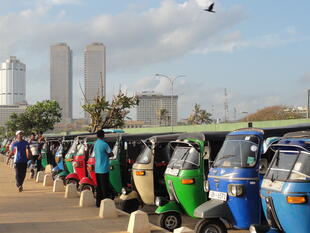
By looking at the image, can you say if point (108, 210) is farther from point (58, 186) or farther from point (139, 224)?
point (58, 186)

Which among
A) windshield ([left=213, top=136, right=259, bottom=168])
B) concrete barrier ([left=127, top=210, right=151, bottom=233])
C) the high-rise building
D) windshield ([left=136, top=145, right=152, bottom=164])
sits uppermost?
the high-rise building

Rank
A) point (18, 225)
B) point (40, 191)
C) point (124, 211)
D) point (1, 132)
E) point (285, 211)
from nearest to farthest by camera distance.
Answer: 1. point (285, 211)
2. point (18, 225)
3. point (124, 211)
4. point (40, 191)
5. point (1, 132)

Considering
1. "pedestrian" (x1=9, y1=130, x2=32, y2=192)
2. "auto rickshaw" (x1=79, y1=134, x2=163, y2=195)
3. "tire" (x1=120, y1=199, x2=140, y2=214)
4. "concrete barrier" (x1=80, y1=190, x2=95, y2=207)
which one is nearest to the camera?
"tire" (x1=120, y1=199, x2=140, y2=214)

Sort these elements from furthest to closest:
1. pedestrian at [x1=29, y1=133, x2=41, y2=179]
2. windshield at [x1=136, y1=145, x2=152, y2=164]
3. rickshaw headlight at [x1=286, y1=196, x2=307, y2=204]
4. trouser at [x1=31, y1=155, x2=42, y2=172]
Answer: trouser at [x1=31, y1=155, x2=42, y2=172] < pedestrian at [x1=29, y1=133, x2=41, y2=179] < windshield at [x1=136, y1=145, x2=152, y2=164] < rickshaw headlight at [x1=286, y1=196, x2=307, y2=204]

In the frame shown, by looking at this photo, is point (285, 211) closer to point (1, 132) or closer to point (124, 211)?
point (124, 211)

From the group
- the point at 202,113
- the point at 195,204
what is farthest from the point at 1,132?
the point at 195,204

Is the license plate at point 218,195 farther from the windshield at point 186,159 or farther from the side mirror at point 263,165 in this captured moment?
the windshield at point 186,159

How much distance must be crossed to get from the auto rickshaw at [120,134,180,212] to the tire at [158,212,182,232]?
1327 mm

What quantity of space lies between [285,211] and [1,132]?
145071mm

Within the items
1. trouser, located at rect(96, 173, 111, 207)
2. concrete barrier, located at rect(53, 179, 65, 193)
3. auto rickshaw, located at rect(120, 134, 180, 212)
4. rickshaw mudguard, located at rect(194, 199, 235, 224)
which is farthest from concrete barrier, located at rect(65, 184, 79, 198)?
rickshaw mudguard, located at rect(194, 199, 235, 224)

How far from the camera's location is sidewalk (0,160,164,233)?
1037 centimetres

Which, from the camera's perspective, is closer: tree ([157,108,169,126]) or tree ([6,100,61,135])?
tree ([6,100,61,135])

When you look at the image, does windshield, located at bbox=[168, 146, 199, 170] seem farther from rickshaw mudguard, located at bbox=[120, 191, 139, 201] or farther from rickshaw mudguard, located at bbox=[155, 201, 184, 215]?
rickshaw mudguard, located at bbox=[120, 191, 139, 201]

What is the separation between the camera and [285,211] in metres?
6.92
